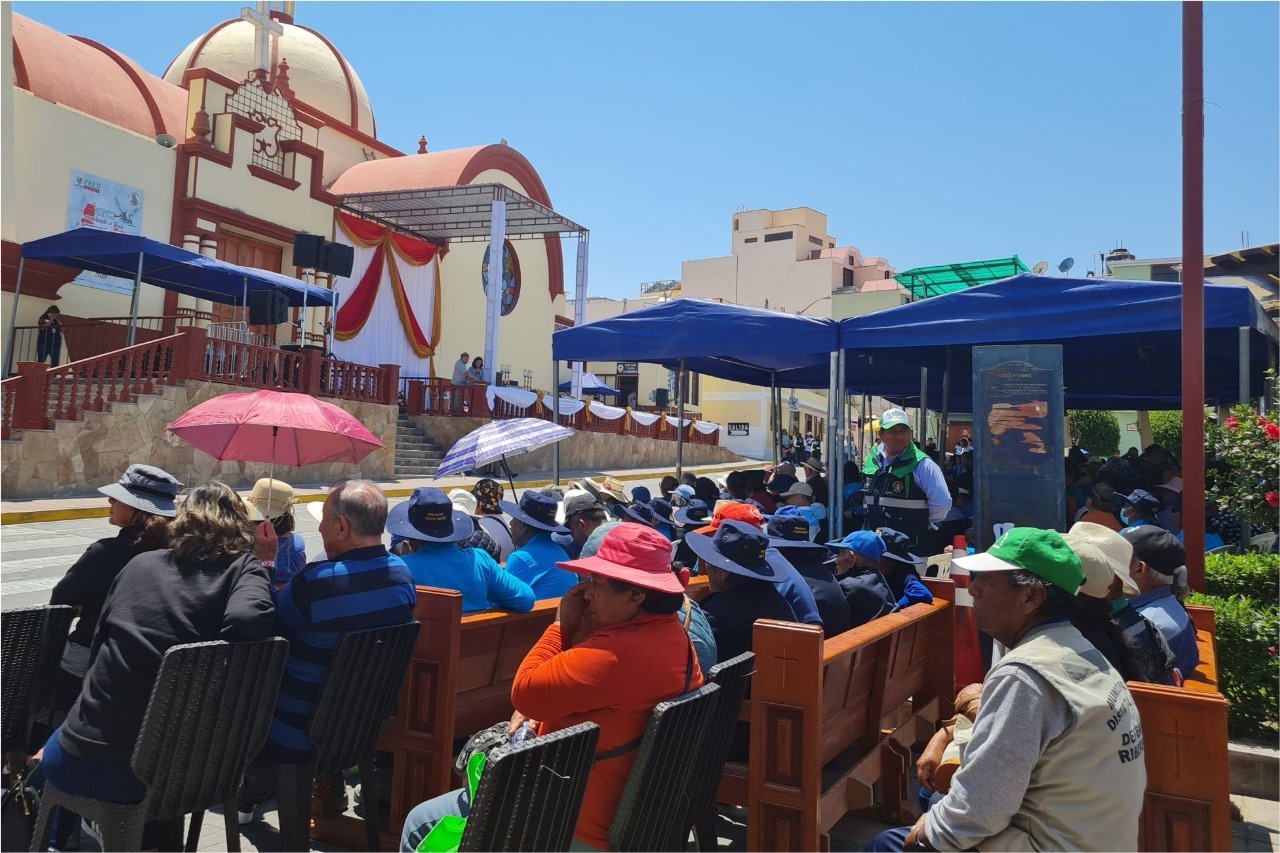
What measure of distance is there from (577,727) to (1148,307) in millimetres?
5666

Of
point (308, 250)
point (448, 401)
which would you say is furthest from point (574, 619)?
point (448, 401)

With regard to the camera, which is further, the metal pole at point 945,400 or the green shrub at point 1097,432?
the green shrub at point 1097,432

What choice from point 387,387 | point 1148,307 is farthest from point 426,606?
point 387,387

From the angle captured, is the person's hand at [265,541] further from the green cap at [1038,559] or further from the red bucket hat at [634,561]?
the green cap at [1038,559]

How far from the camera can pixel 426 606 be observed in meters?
3.27

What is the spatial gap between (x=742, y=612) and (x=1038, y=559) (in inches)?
50.8

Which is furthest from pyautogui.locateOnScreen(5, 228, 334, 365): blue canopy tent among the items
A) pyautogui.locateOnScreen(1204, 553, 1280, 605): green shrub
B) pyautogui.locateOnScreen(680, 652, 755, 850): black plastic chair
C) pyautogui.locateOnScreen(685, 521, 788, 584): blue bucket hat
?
pyautogui.locateOnScreen(1204, 553, 1280, 605): green shrub

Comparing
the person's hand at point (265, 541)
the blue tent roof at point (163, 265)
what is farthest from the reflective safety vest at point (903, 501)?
the blue tent roof at point (163, 265)

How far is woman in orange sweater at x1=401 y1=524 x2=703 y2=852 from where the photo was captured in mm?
2346

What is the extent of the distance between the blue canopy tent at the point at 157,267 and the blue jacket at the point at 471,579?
1223 centimetres

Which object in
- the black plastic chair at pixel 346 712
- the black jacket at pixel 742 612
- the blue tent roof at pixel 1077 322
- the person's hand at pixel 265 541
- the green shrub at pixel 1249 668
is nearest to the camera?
the black plastic chair at pixel 346 712

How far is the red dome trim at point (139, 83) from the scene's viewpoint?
17.6 meters

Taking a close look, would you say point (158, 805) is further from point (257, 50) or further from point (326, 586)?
point (257, 50)

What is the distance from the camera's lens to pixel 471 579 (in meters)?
3.73
